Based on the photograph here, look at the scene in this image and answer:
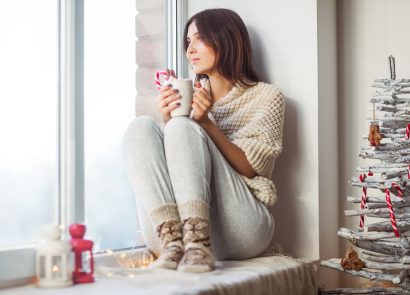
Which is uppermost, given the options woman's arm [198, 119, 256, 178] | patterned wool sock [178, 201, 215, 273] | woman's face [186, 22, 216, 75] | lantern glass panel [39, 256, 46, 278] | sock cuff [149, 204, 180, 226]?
woman's face [186, 22, 216, 75]

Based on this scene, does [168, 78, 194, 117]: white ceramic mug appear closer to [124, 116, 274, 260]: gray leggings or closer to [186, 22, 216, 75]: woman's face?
[124, 116, 274, 260]: gray leggings

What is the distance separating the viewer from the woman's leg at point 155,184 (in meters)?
1.84

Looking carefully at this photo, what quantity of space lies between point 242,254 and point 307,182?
43 cm

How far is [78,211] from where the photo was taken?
201 centimetres

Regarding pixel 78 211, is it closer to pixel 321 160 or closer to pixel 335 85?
pixel 321 160

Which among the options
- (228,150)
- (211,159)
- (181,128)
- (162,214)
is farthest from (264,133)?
(162,214)

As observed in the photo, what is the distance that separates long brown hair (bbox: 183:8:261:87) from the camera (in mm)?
2342

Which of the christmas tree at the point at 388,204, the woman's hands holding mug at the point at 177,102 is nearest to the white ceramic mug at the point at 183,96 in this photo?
the woman's hands holding mug at the point at 177,102

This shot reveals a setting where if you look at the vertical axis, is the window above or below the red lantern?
above

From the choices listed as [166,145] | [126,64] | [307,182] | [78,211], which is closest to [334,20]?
[307,182]

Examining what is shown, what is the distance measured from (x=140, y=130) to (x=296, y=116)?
0.71 metres

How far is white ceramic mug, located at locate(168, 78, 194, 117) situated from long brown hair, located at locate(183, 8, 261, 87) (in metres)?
0.36

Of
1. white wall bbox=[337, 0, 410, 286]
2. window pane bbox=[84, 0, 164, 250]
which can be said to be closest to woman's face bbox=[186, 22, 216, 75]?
window pane bbox=[84, 0, 164, 250]

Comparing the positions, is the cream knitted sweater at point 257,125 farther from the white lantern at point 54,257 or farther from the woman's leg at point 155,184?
the white lantern at point 54,257
